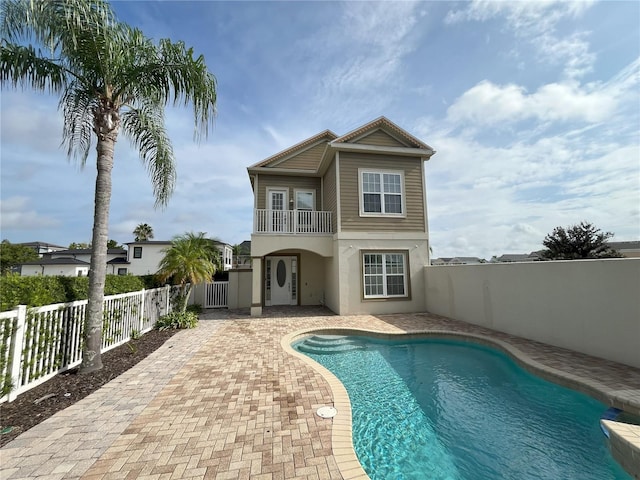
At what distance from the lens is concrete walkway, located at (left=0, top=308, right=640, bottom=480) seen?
2.75 m

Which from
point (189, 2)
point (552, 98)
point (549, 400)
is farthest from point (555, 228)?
point (189, 2)

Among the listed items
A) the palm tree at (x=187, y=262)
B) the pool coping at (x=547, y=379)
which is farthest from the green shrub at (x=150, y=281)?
the pool coping at (x=547, y=379)

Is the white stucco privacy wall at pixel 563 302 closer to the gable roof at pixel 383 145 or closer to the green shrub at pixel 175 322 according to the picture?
the gable roof at pixel 383 145

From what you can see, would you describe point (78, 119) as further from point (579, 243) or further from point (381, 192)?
point (579, 243)

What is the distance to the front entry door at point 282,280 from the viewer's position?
47.1 feet

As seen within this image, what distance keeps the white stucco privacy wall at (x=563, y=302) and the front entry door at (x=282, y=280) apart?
26.3 feet

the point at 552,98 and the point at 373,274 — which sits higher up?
the point at 552,98

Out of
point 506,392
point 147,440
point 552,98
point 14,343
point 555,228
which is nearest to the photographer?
point 147,440

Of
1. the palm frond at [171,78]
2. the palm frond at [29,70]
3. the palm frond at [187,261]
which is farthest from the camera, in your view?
the palm frond at [187,261]

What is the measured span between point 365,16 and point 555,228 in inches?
701

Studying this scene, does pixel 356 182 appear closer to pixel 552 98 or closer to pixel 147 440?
pixel 552 98

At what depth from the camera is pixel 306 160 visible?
14.9 meters

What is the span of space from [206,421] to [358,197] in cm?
972

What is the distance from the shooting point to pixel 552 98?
29.0ft
